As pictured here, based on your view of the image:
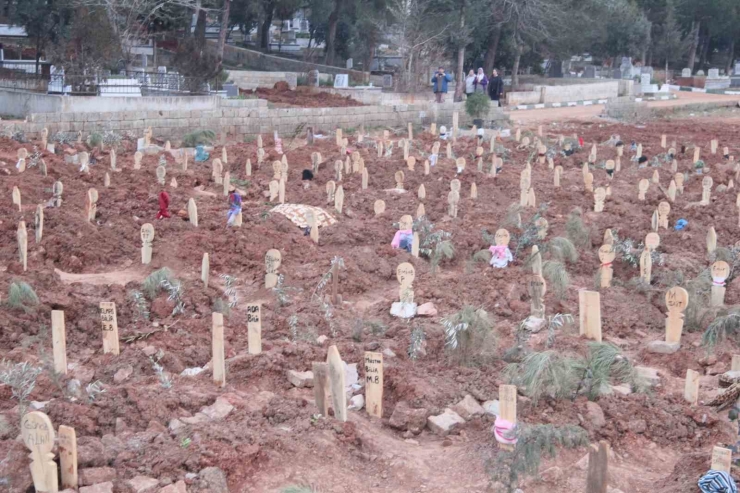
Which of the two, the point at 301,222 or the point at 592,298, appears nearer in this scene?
the point at 592,298

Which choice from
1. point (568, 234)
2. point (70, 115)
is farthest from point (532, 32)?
point (568, 234)

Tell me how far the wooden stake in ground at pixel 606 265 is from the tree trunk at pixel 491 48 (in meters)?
26.3

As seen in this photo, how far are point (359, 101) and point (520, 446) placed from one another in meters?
26.4

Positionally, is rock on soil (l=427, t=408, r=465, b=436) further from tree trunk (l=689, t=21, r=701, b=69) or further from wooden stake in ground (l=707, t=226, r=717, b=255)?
tree trunk (l=689, t=21, r=701, b=69)

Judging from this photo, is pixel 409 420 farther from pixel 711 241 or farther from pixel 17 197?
pixel 17 197

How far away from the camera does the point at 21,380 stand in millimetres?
6305

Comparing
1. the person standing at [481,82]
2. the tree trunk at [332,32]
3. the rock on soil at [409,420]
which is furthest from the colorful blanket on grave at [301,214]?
the tree trunk at [332,32]

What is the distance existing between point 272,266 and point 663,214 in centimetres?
520

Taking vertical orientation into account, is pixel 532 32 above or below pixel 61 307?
above

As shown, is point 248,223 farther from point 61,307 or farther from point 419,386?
point 419,386

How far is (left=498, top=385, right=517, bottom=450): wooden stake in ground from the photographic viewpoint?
5453 mm

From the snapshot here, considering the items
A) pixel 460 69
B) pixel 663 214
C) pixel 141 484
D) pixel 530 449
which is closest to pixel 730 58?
pixel 460 69

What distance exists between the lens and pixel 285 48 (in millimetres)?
48375

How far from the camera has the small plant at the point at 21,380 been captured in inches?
242
